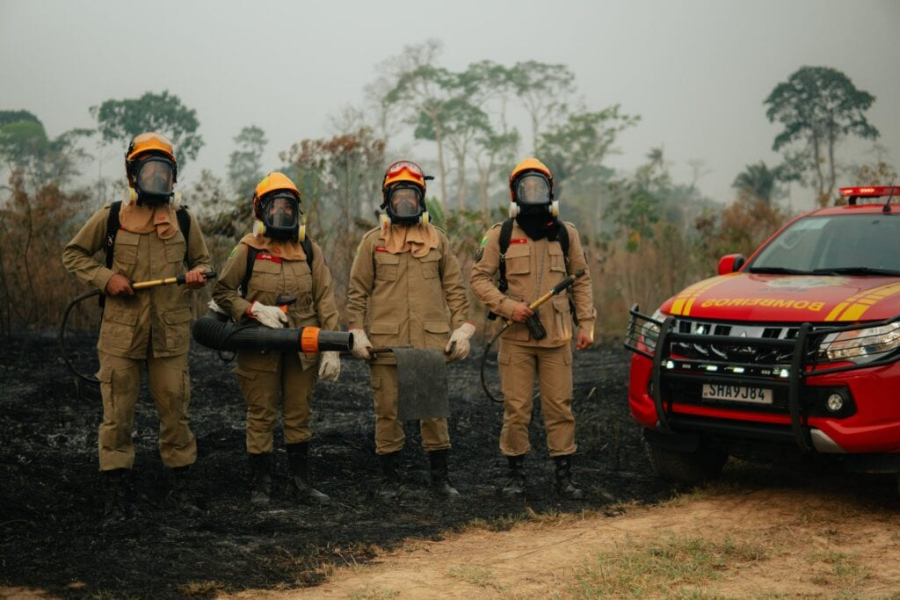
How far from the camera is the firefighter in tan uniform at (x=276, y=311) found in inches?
232

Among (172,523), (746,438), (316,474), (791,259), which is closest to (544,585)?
(746,438)

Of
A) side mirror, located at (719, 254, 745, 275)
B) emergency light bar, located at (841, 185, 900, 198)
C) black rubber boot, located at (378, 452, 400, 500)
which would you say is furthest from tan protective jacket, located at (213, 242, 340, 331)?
emergency light bar, located at (841, 185, 900, 198)

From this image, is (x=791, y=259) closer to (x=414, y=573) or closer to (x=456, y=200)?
(x=414, y=573)

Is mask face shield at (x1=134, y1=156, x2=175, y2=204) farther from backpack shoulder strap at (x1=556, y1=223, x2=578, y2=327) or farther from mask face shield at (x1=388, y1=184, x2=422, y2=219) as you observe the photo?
backpack shoulder strap at (x1=556, y1=223, x2=578, y2=327)

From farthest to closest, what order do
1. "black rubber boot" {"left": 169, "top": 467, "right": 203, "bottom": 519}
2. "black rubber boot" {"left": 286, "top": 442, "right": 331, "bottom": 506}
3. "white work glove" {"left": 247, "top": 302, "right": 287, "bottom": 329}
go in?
"black rubber boot" {"left": 286, "top": 442, "right": 331, "bottom": 506}, "white work glove" {"left": 247, "top": 302, "right": 287, "bottom": 329}, "black rubber boot" {"left": 169, "top": 467, "right": 203, "bottom": 519}

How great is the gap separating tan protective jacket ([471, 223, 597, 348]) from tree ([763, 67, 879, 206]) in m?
33.1

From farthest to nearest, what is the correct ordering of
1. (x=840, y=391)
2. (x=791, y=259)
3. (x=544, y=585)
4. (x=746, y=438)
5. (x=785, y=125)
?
(x=785, y=125)
(x=791, y=259)
(x=746, y=438)
(x=840, y=391)
(x=544, y=585)

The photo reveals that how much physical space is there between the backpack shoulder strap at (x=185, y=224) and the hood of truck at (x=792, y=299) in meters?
3.05

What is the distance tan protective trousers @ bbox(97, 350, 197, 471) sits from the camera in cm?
546

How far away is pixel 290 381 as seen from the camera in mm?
6000

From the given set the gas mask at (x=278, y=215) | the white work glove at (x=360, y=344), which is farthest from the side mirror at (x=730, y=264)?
the gas mask at (x=278, y=215)

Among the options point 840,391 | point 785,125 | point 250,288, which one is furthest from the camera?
point 785,125

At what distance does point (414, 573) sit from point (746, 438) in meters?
2.22

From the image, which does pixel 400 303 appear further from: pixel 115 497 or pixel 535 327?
pixel 115 497
